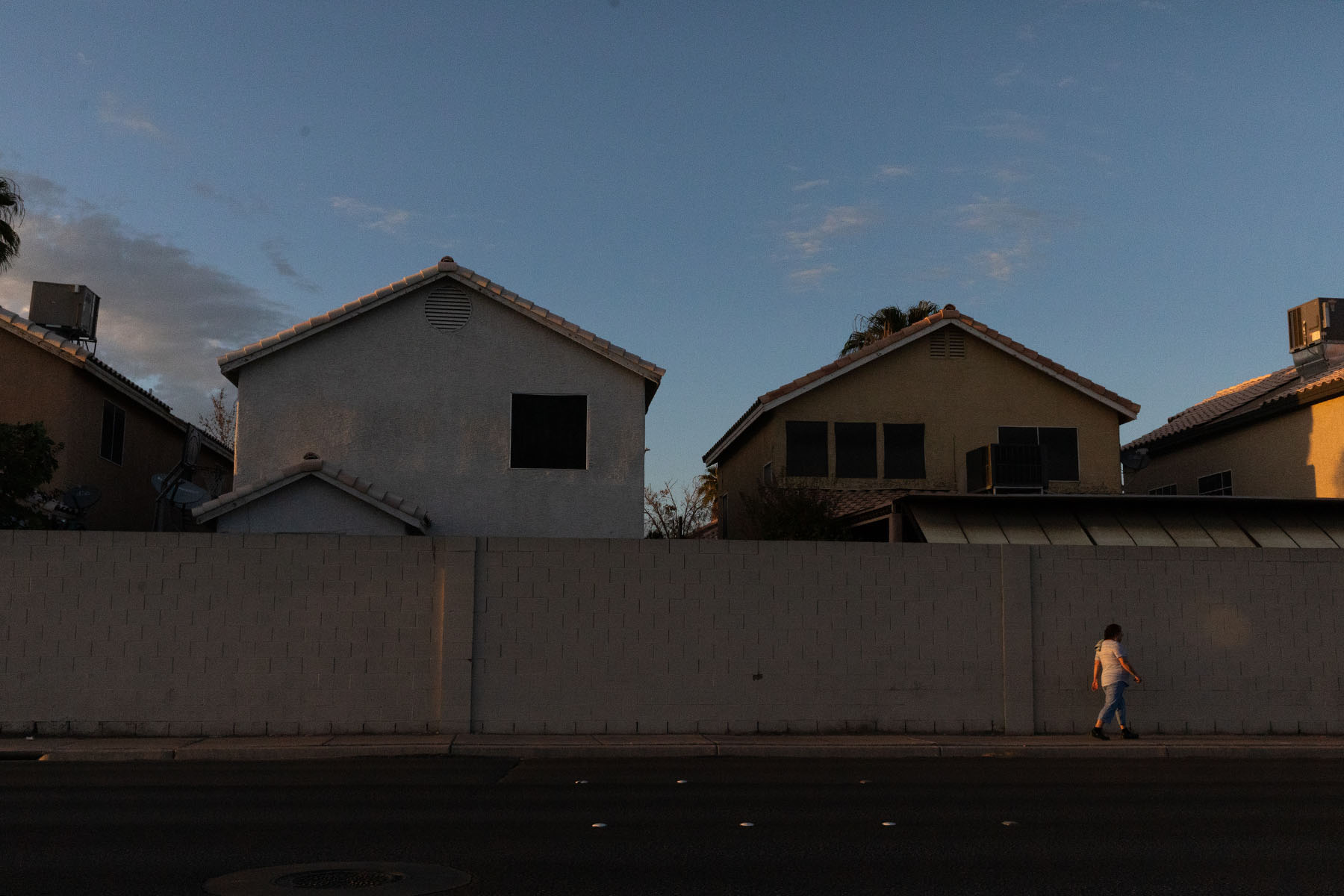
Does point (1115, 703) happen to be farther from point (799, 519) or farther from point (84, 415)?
point (84, 415)

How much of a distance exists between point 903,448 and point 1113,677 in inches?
463

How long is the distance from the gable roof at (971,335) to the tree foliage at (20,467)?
14208 millimetres

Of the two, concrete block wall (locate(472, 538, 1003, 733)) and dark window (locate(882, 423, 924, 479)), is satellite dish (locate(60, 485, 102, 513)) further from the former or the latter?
dark window (locate(882, 423, 924, 479))

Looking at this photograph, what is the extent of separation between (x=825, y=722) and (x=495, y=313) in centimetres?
1041

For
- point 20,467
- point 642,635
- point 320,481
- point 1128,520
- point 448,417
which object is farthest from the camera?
point 448,417

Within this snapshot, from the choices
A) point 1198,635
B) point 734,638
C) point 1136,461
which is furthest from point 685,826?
point 1136,461

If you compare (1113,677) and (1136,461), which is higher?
(1136,461)

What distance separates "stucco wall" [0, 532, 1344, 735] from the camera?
14.7m

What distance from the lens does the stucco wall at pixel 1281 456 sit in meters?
24.7

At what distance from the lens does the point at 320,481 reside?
19672mm

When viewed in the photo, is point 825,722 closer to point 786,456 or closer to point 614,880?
point 614,880

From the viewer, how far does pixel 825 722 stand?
15.6 meters

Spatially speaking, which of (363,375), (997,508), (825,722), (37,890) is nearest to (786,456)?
(997,508)

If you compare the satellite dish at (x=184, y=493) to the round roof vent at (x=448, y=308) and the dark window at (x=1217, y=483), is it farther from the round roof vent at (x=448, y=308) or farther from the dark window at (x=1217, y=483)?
the dark window at (x=1217, y=483)
